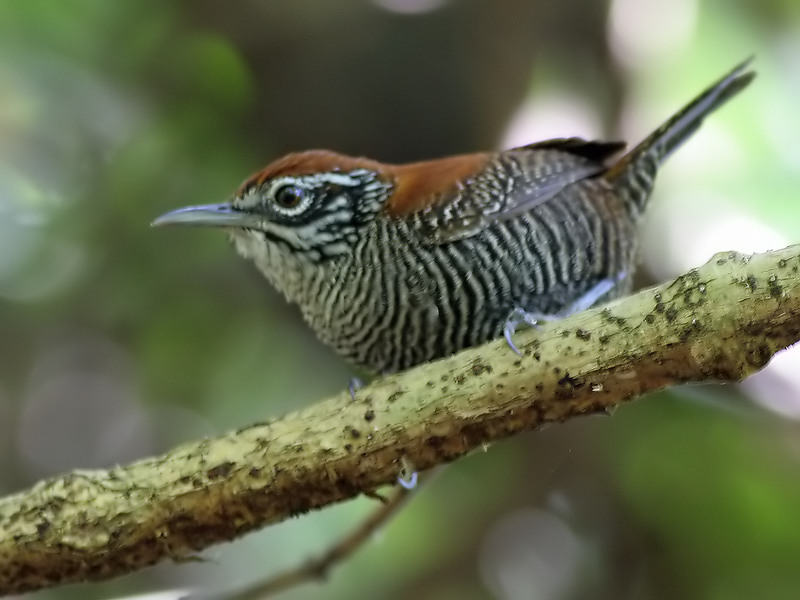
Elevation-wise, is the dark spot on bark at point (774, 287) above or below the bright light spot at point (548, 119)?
below

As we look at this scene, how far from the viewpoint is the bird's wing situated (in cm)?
206

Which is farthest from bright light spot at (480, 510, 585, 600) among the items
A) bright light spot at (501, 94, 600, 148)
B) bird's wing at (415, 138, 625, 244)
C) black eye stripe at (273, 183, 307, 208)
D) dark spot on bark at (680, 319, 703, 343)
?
dark spot on bark at (680, 319, 703, 343)

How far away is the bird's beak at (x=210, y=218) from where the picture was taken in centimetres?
210

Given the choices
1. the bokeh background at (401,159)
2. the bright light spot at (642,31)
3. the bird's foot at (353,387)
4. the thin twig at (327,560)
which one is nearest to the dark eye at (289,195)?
the bird's foot at (353,387)

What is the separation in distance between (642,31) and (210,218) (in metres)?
2.25

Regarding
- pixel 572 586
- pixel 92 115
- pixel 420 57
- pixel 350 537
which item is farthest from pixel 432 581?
pixel 92 115

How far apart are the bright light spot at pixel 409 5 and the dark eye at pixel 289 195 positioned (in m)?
1.64

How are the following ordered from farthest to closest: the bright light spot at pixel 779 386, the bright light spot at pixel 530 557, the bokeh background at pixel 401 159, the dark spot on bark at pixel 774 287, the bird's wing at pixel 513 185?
the bright light spot at pixel 530 557 → the bokeh background at pixel 401 159 → the bright light spot at pixel 779 386 → the bird's wing at pixel 513 185 → the dark spot on bark at pixel 774 287

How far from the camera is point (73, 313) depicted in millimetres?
3537

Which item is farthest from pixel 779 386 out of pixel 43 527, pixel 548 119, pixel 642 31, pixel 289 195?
pixel 43 527

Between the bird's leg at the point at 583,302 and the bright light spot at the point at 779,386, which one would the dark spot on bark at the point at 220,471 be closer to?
the bird's leg at the point at 583,302

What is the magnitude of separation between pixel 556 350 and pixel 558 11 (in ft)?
7.41

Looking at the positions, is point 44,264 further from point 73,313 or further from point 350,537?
point 350,537

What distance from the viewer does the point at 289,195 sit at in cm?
213
